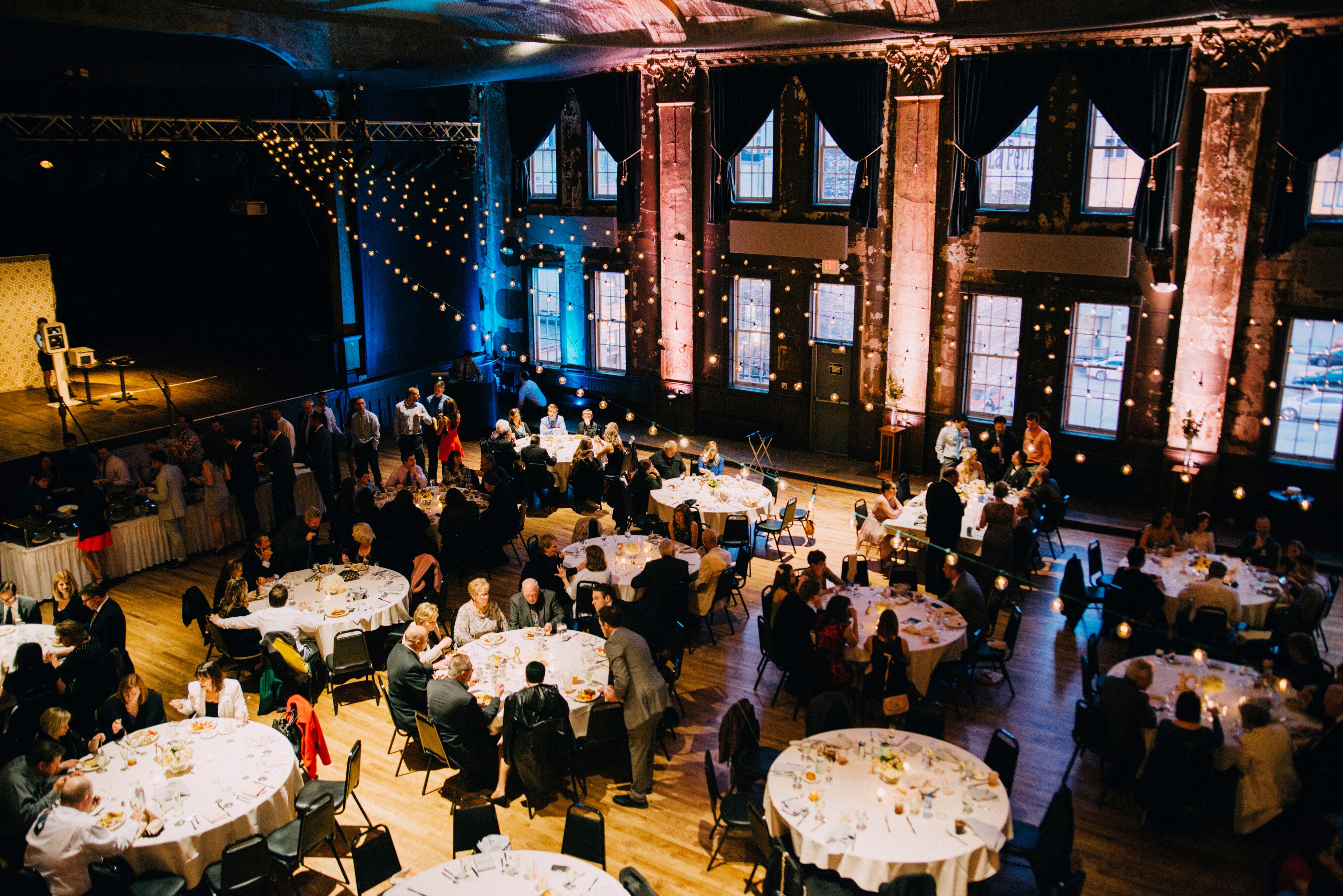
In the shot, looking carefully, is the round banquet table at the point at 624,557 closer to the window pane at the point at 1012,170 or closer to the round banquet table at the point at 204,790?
the round banquet table at the point at 204,790

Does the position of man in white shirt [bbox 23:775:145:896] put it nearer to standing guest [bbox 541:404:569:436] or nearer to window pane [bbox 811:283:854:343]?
standing guest [bbox 541:404:569:436]

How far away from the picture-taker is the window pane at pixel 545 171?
17.2m

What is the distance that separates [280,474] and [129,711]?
5.24 metres

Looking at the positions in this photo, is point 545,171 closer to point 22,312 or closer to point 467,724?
point 22,312

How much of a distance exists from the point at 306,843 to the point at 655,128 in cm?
1224

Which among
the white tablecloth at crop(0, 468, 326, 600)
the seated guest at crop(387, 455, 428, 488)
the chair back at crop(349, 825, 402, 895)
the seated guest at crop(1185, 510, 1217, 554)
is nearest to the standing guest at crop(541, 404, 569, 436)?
the seated guest at crop(387, 455, 428, 488)

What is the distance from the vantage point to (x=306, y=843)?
6055 mm

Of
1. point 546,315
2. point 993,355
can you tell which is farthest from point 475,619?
point 546,315

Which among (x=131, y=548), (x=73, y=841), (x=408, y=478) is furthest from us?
(x=408, y=478)

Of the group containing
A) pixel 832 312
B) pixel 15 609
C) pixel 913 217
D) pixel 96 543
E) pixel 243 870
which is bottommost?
pixel 243 870

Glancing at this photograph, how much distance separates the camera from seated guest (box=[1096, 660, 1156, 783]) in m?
7.06

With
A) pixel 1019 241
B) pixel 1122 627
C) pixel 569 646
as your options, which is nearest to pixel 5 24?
pixel 569 646

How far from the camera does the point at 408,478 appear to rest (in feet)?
38.2

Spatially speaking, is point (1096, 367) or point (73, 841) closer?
point (73, 841)
